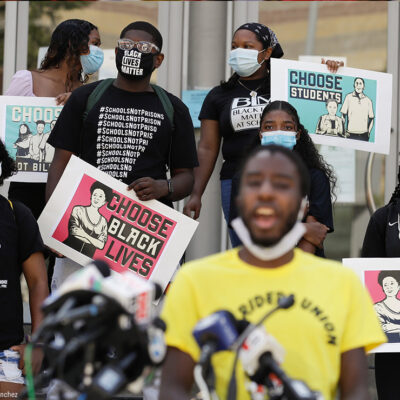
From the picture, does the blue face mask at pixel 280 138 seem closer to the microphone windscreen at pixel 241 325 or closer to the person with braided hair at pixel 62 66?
the person with braided hair at pixel 62 66

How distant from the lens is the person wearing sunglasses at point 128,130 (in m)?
5.54

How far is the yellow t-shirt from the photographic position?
316cm

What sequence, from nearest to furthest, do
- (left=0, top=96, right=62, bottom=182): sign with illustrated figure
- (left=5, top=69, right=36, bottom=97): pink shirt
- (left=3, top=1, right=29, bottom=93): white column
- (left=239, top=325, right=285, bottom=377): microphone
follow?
(left=239, top=325, right=285, bottom=377): microphone, (left=0, top=96, right=62, bottom=182): sign with illustrated figure, (left=5, top=69, right=36, bottom=97): pink shirt, (left=3, top=1, right=29, bottom=93): white column

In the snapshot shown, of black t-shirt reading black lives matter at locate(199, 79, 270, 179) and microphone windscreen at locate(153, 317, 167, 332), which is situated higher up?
black t-shirt reading black lives matter at locate(199, 79, 270, 179)

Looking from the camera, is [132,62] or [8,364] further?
[132,62]

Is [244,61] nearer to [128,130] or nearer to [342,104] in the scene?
[342,104]

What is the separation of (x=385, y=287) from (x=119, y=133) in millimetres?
1644

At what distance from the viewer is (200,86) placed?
320 inches

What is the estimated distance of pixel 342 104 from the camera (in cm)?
646

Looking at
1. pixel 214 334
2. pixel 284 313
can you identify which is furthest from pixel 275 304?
pixel 214 334

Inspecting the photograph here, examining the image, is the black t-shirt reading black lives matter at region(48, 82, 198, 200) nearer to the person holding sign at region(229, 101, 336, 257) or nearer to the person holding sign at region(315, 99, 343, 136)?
the person holding sign at region(229, 101, 336, 257)

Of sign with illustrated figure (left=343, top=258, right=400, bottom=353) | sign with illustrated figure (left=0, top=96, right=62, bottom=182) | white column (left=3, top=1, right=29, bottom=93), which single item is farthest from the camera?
white column (left=3, top=1, right=29, bottom=93)

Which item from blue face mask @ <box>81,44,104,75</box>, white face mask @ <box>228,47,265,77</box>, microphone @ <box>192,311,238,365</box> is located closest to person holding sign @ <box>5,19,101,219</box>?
blue face mask @ <box>81,44,104,75</box>

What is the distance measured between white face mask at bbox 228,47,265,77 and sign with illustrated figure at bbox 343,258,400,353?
1.37 meters
